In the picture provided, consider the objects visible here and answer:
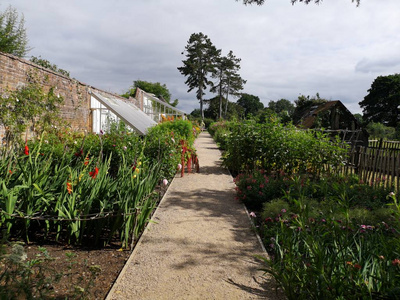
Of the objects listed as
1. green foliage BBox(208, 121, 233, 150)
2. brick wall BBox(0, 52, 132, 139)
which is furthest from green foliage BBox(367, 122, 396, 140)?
brick wall BBox(0, 52, 132, 139)

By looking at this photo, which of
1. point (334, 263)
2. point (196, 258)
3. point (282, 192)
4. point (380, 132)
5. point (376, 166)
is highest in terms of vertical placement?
point (380, 132)

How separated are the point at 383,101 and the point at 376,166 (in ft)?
139

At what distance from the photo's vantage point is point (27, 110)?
7426 mm

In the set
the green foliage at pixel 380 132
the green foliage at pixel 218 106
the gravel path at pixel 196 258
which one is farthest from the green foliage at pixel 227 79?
the gravel path at pixel 196 258

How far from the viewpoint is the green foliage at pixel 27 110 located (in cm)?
678

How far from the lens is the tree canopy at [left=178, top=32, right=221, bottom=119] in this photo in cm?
4259

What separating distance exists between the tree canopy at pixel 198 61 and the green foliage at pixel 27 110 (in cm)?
3533

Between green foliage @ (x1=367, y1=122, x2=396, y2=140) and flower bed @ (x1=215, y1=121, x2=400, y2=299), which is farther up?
green foliage @ (x1=367, y1=122, x2=396, y2=140)

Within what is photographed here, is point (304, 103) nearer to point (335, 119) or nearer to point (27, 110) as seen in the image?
point (335, 119)

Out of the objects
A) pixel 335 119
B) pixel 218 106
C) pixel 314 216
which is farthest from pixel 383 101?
pixel 314 216

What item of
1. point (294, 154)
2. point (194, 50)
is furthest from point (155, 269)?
point (194, 50)

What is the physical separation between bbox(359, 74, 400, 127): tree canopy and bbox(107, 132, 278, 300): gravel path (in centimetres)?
4374

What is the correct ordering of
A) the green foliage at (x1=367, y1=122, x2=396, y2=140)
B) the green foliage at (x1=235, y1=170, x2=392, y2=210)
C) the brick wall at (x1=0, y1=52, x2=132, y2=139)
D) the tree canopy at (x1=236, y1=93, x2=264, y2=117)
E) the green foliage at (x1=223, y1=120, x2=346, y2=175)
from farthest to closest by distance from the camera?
the tree canopy at (x1=236, y1=93, x2=264, y2=117)
the green foliage at (x1=367, y1=122, x2=396, y2=140)
the green foliage at (x1=223, y1=120, x2=346, y2=175)
the brick wall at (x1=0, y1=52, x2=132, y2=139)
the green foliage at (x1=235, y1=170, x2=392, y2=210)

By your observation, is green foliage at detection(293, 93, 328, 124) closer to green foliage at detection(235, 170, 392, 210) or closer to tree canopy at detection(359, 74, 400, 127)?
green foliage at detection(235, 170, 392, 210)
